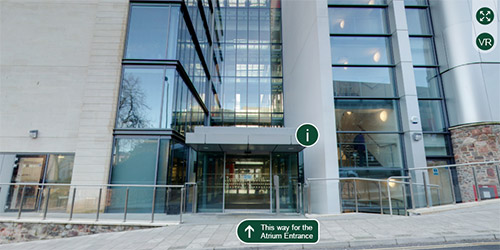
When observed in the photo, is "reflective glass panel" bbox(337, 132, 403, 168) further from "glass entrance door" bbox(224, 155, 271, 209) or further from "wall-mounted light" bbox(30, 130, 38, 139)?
"wall-mounted light" bbox(30, 130, 38, 139)

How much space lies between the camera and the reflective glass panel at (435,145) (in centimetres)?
1062

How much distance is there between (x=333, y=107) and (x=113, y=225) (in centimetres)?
915

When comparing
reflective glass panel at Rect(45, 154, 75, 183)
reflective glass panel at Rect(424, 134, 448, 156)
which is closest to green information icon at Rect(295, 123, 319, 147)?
reflective glass panel at Rect(424, 134, 448, 156)

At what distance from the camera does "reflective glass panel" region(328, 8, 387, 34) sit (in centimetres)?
1144

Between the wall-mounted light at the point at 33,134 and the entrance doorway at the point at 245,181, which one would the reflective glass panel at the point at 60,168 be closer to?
the wall-mounted light at the point at 33,134

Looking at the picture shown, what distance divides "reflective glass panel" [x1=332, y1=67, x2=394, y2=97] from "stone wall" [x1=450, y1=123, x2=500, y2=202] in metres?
3.34

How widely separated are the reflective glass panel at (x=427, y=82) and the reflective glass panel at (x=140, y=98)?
38.9ft

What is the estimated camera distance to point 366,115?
1079 cm

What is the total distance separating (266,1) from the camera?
73.1 ft

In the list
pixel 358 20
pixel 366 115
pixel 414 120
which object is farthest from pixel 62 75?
pixel 414 120

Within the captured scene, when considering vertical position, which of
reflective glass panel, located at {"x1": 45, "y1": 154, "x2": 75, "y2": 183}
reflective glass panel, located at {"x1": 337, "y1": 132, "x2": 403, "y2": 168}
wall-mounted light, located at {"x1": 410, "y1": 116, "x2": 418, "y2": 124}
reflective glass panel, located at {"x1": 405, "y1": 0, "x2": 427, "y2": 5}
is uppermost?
reflective glass panel, located at {"x1": 405, "y1": 0, "x2": 427, "y2": 5}

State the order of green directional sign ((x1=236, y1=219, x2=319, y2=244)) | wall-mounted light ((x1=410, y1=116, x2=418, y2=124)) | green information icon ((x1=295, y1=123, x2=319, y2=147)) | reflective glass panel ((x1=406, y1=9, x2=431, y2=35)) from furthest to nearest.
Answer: reflective glass panel ((x1=406, y1=9, x2=431, y2=35))
wall-mounted light ((x1=410, y1=116, x2=418, y2=124))
green information icon ((x1=295, y1=123, x2=319, y2=147))
green directional sign ((x1=236, y1=219, x2=319, y2=244))

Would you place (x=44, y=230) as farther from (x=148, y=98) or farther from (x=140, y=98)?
(x=148, y=98)

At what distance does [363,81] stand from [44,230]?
13522mm
